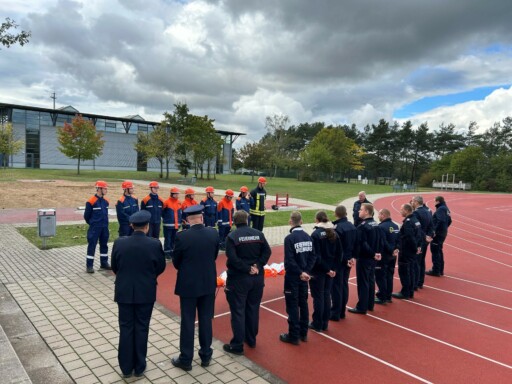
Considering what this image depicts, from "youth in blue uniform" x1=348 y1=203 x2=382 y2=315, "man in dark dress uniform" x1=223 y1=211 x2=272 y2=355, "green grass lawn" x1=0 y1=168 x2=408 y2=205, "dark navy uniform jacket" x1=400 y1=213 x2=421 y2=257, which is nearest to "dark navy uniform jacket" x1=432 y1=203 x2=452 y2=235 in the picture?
"dark navy uniform jacket" x1=400 y1=213 x2=421 y2=257

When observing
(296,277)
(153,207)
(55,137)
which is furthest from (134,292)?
(55,137)

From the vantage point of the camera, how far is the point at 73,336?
5266 millimetres

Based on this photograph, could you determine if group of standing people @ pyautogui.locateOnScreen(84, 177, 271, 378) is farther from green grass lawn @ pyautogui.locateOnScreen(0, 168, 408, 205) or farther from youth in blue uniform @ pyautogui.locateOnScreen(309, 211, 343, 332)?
green grass lawn @ pyautogui.locateOnScreen(0, 168, 408, 205)

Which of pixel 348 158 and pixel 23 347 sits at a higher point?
pixel 348 158

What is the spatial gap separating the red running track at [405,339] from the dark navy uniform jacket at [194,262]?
4.36 feet

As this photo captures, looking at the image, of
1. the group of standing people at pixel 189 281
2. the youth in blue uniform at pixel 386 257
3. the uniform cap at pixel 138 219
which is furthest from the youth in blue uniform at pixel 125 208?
the youth in blue uniform at pixel 386 257

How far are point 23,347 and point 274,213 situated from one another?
51.7 ft

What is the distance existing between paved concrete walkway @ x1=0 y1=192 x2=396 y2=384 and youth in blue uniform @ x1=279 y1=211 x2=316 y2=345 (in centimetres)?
91

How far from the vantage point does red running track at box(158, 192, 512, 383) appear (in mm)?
4691

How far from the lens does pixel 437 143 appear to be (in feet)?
238

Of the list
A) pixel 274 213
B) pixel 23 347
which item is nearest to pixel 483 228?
pixel 274 213

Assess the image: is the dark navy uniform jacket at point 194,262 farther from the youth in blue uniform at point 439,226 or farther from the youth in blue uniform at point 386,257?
the youth in blue uniform at point 439,226

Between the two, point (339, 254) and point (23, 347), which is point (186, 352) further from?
point (339, 254)

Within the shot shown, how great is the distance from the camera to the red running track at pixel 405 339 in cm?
469
